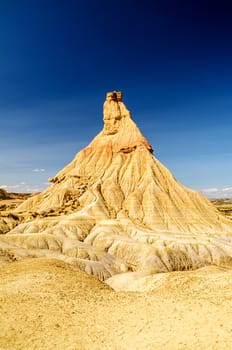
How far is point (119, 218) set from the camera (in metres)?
93.1

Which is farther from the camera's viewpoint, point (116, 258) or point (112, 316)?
point (116, 258)

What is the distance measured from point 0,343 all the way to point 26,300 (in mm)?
5321

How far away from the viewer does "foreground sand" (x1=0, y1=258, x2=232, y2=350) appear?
694 inches

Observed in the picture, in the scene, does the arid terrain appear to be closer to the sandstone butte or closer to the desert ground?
the desert ground

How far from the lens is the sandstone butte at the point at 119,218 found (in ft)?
229

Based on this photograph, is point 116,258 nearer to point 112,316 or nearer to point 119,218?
point 119,218

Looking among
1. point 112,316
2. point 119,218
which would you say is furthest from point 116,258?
point 112,316

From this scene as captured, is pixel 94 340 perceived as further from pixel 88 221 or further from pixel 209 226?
pixel 209 226

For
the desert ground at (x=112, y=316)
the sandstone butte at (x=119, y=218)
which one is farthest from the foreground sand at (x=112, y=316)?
the sandstone butte at (x=119, y=218)

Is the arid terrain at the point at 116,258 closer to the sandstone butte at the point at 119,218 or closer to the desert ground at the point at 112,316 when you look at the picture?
the desert ground at the point at 112,316

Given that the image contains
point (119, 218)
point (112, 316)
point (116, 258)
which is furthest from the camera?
point (119, 218)

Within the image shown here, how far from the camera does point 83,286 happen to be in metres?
28.0

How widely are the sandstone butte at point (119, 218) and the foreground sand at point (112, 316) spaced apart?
2249 centimetres

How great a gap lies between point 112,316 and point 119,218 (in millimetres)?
72049
